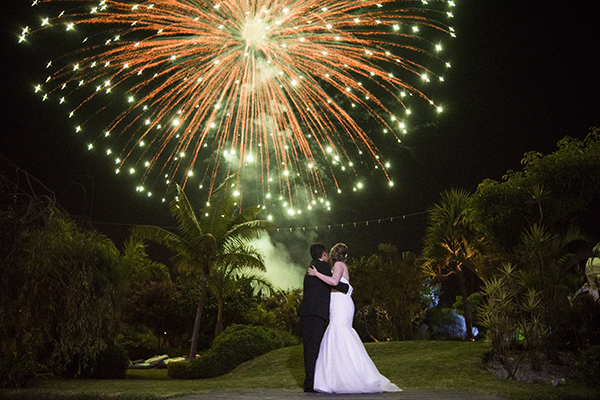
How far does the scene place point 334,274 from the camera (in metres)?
7.11

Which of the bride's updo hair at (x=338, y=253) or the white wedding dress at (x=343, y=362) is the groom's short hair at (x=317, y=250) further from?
the white wedding dress at (x=343, y=362)

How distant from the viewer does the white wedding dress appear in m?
6.85

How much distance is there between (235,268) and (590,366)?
17.9 meters

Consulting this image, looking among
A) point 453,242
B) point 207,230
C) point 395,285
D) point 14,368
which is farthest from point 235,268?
point 14,368

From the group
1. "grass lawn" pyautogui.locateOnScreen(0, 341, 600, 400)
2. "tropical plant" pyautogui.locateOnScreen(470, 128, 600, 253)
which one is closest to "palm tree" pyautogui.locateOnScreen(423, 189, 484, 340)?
"tropical plant" pyautogui.locateOnScreen(470, 128, 600, 253)

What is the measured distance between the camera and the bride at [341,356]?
6859mm

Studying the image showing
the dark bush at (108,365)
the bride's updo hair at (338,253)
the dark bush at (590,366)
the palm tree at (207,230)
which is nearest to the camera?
the bride's updo hair at (338,253)

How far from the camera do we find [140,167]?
55.1 ft

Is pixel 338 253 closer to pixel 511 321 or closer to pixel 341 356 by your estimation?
pixel 341 356

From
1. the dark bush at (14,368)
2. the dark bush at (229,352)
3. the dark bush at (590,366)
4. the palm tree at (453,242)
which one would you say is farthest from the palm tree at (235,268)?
the dark bush at (590,366)

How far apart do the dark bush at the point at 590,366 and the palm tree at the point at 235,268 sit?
52.8 feet

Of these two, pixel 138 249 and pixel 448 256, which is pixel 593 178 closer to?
pixel 448 256

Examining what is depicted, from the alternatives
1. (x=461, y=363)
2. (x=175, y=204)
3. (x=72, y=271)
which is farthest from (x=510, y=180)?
(x=175, y=204)

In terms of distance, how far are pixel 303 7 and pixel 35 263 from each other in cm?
978
